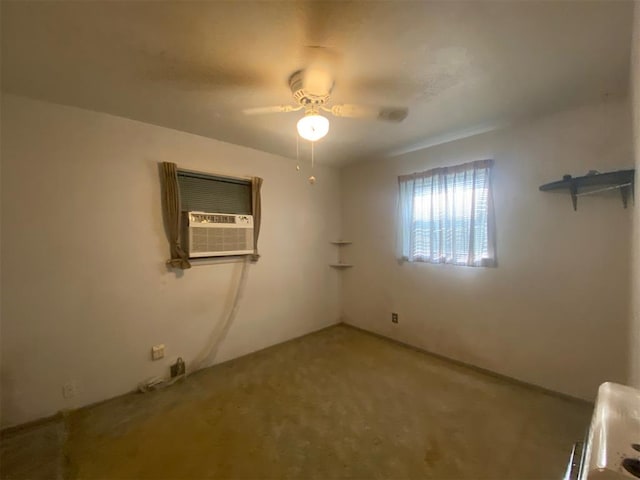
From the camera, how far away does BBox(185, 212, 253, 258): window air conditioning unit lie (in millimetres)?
2514

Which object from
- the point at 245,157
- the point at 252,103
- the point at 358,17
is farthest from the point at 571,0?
the point at 245,157

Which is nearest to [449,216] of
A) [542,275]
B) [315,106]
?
[542,275]

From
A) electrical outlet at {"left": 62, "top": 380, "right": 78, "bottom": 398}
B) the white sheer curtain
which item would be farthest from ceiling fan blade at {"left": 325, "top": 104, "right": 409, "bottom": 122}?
electrical outlet at {"left": 62, "top": 380, "right": 78, "bottom": 398}

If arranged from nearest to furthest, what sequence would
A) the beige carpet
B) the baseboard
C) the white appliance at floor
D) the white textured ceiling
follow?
1. the white appliance at floor
2. the white textured ceiling
3. the beige carpet
4. the baseboard

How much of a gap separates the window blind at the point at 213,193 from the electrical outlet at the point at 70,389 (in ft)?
5.20

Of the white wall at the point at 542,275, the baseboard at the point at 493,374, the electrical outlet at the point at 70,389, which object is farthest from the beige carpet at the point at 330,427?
the white wall at the point at 542,275

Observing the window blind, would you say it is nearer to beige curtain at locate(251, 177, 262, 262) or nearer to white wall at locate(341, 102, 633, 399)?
beige curtain at locate(251, 177, 262, 262)

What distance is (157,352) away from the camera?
2398mm

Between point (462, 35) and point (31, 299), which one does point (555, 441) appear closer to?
point (462, 35)

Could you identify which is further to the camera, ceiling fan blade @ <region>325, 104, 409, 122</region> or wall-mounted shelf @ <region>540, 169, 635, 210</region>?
wall-mounted shelf @ <region>540, 169, 635, 210</region>

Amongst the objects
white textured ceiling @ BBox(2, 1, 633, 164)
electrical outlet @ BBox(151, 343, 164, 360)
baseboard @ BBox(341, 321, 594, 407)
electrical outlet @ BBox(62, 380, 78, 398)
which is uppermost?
white textured ceiling @ BBox(2, 1, 633, 164)

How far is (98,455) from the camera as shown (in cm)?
163

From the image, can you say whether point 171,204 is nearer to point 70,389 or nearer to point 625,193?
point 70,389

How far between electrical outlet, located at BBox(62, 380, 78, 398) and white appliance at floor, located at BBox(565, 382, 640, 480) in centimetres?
290
